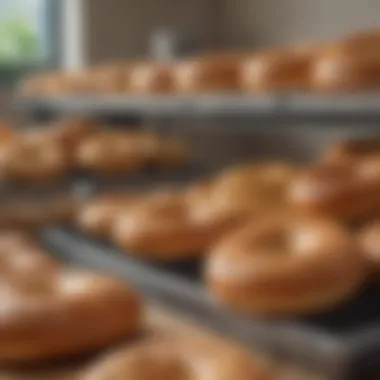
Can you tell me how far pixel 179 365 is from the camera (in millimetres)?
833

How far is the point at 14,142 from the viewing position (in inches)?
79.1

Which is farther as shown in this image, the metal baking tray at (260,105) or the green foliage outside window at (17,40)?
the green foliage outside window at (17,40)

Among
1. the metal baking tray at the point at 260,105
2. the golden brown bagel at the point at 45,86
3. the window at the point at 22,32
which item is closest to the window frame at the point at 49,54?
the window at the point at 22,32

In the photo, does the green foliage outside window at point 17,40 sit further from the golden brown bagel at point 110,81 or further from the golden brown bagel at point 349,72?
the golden brown bagel at point 349,72

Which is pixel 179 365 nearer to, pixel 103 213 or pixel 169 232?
pixel 169 232

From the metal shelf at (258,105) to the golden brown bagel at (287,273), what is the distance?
19 cm

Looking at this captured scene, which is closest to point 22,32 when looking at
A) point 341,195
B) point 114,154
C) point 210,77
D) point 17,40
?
point 17,40

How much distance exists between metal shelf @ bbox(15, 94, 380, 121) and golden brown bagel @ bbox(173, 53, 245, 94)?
37 millimetres

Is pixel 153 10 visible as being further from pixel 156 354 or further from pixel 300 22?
pixel 156 354

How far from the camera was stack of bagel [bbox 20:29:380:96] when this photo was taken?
1194mm

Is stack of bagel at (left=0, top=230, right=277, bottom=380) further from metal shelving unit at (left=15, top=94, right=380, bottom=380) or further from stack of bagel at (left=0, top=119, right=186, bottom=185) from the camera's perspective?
stack of bagel at (left=0, top=119, right=186, bottom=185)

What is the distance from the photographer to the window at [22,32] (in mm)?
2783

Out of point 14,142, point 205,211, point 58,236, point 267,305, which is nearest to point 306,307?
point 267,305

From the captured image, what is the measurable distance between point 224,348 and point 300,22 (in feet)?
5.50
